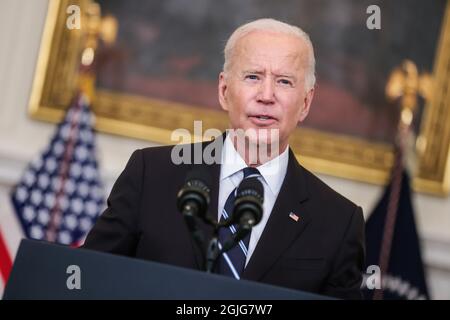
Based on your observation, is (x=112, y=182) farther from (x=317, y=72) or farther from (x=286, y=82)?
(x=286, y=82)

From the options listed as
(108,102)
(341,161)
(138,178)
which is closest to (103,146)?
(108,102)

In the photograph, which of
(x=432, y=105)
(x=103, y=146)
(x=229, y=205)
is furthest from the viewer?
(x=432, y=105)

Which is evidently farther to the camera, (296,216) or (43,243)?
(296,216)

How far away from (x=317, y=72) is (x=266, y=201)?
3.89m

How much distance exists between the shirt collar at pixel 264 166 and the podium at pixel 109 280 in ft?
2.83

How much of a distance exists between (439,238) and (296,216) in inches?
162

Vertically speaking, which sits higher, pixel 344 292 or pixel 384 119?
pixel 384 119

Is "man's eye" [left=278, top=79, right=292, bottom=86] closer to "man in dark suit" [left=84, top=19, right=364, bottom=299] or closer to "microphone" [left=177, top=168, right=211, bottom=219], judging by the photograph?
"man in dark suit" [left=84, top=19, right=364, bottom=299]

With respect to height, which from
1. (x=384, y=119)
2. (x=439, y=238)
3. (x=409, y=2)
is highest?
(x=409, y=2)

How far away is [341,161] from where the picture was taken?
6.54 meters

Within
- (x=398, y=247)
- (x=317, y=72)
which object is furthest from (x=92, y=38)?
(x=398, y=247)
